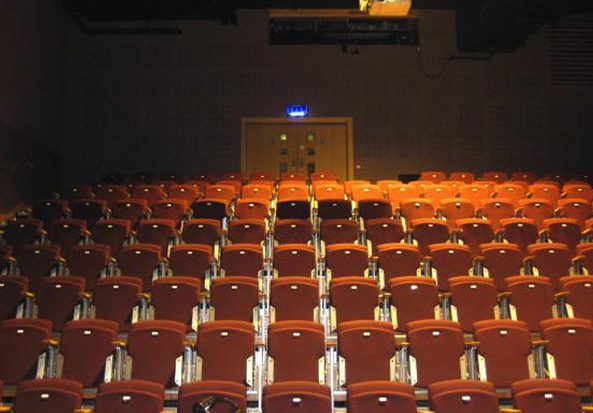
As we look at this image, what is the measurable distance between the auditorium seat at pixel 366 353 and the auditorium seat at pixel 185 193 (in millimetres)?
3918

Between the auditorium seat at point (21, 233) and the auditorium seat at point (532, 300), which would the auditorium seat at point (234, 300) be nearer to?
the auditorium seat at point (532, 300)

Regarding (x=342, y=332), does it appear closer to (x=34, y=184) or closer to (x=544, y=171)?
(x=34, y=184)

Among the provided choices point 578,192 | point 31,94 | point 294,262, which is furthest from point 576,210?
point 31,94

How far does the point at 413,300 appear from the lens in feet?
17.8

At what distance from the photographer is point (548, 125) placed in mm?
11781

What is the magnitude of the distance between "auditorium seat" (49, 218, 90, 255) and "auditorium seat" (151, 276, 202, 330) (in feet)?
5.60

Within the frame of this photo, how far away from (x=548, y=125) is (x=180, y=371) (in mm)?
8595

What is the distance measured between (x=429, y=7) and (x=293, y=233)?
6477mm

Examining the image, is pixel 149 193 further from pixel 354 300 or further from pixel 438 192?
pixel 354 300

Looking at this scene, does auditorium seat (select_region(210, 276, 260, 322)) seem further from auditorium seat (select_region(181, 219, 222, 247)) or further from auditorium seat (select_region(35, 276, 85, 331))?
auditorium seat (select_region(181, 219, 222, 247))

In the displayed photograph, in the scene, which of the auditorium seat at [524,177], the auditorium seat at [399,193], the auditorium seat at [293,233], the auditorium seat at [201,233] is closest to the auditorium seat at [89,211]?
the auditorium seat at [201,233]

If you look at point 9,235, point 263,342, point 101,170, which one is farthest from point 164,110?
point 263,342

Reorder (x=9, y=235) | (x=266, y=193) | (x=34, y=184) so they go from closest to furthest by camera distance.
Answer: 1. (x=9, y=235)
2. (x=266, y=193)
3. (x=34, y=184)

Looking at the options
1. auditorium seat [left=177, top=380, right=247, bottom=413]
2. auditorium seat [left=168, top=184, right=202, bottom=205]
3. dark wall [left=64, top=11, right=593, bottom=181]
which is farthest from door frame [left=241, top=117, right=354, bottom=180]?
auditorium seat [left=177, top=380, right=247, bottom=413]
